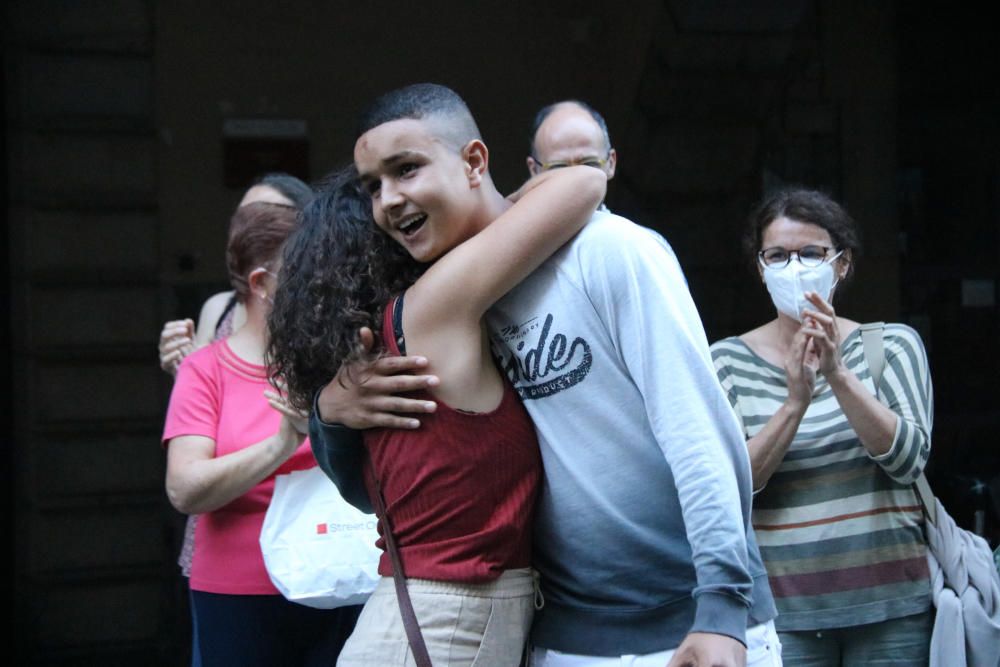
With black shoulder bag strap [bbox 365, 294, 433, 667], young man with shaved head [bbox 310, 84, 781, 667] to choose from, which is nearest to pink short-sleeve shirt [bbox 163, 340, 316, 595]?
black shoulder bag strap [bbox 365, 294, 433, 667]

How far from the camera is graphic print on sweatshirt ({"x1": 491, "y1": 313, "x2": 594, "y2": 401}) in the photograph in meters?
1.83

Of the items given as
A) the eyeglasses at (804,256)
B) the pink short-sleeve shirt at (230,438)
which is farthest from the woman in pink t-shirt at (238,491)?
the eyeglasses at (804,256)

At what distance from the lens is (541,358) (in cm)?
185

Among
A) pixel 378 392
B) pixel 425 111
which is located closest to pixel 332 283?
pixel 378 392

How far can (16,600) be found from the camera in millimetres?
5422

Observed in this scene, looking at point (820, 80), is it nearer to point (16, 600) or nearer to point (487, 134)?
point (487, 134)

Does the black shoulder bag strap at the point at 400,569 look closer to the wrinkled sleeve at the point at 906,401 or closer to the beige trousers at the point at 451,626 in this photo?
the beige trousers at the point at 451,626

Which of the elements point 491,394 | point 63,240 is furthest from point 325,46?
point 491,394

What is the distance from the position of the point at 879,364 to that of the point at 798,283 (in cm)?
29

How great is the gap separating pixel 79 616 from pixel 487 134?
3.04 m

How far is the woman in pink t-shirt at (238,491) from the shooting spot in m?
2.74

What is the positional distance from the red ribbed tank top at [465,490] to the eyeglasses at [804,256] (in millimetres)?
1477

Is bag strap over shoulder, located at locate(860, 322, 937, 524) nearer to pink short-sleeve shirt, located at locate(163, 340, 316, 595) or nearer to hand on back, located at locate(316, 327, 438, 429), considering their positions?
pink short-sleeve shirt, located at locate(163, 340, 316, 595)

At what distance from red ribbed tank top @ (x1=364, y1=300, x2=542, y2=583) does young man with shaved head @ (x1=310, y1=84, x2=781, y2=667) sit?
34mm
